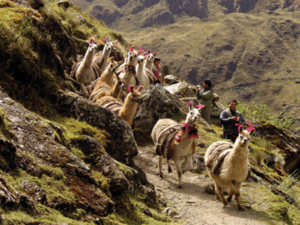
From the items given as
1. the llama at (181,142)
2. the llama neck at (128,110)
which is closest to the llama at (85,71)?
the llama neck at (128,110)

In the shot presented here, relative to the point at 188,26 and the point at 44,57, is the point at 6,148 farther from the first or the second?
the point at 188,26

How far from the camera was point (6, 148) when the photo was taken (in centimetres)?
310

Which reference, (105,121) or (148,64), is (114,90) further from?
(105,121)

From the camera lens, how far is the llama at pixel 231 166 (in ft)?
23.4

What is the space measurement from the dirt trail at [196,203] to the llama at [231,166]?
0.85ft

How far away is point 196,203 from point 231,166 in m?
1.12

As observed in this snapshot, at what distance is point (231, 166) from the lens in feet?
23.5

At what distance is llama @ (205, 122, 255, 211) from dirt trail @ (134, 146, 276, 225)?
26 cm

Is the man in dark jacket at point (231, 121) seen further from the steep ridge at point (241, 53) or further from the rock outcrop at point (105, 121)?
the steep ridge at point (241, 53)

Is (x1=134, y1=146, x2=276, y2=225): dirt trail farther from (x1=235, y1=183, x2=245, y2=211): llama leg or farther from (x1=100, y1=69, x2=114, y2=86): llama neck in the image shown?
(x1=100, y1=69, x2=114, y2=86): llama neck

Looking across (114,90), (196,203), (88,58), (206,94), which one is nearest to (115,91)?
(114,90)

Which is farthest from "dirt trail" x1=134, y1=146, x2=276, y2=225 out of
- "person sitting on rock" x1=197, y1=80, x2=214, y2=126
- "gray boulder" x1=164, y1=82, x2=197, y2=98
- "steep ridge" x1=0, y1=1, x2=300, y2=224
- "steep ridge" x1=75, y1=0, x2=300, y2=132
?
"steep ridge" x1=75, y1=0, x2=300, y2=132

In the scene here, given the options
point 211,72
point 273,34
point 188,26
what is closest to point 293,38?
point 273,34

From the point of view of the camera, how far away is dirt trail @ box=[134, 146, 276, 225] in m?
6.59
